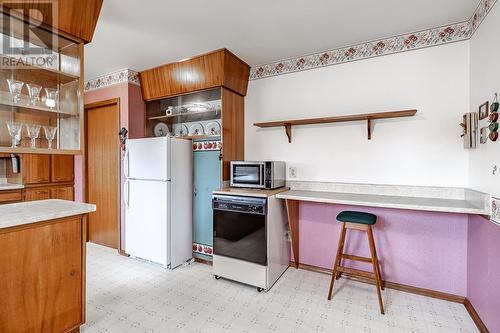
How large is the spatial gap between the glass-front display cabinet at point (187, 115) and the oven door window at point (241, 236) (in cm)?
106

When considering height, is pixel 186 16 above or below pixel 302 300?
above

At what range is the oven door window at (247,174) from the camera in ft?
8.74

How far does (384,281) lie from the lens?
2445 millimetres

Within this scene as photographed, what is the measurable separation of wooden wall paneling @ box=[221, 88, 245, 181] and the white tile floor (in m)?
1.29

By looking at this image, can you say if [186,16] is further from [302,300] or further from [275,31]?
[302,300]

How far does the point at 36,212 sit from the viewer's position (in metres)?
1.57

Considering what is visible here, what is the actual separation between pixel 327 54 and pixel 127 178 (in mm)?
2870

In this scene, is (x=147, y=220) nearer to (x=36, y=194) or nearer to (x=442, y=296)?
(x=36, y=194)

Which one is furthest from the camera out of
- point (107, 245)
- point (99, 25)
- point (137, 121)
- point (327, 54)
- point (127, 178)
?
point (107, 245)

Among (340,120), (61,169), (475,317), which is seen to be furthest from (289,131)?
(61,169)

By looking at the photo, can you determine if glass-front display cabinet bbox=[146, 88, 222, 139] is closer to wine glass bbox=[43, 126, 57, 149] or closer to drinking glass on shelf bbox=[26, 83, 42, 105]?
wine glass bbox=[43, 126, 57, 149]

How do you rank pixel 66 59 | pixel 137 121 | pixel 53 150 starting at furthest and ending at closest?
pixel 137 121 < pixel 66 59 < pixel 53 150

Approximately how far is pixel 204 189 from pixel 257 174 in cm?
80

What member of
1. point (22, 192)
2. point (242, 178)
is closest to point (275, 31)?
point (242, 178)
